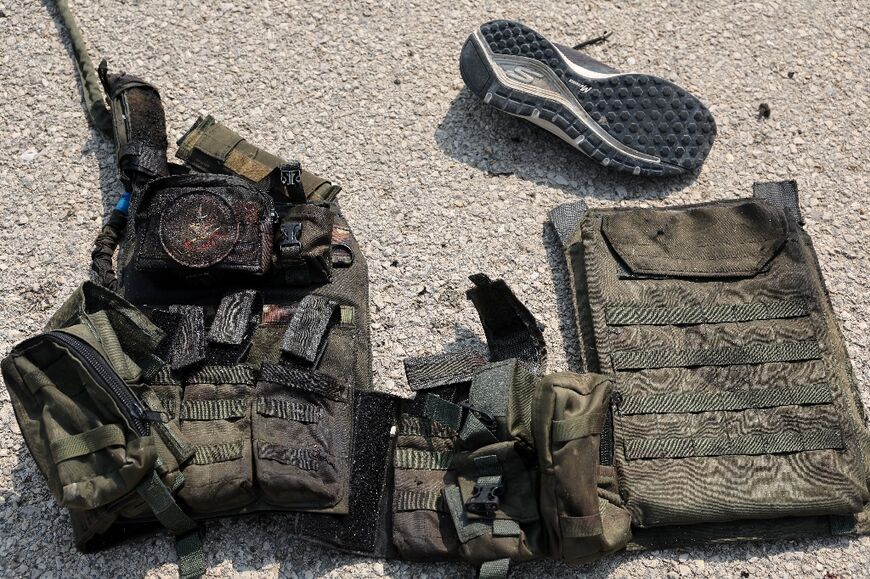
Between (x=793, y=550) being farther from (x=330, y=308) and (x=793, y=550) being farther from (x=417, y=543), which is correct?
(x=330, y=308)

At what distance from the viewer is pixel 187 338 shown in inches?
160

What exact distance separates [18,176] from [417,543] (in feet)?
12.0

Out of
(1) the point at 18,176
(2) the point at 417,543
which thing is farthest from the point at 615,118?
(1) the point at 18,176

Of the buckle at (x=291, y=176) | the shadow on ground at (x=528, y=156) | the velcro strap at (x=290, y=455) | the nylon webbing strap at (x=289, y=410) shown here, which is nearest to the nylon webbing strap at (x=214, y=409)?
the nylon webbing strap at (x=289, y=410)

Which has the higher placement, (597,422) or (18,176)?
(18,176)

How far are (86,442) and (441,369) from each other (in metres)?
1.79

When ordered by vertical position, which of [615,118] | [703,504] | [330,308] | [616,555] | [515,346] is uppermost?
[615,118]

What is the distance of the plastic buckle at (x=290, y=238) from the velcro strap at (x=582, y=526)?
6.67 feet

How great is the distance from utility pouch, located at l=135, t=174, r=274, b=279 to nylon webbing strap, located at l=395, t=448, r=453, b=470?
4.21ft

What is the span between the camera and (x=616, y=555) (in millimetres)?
4023

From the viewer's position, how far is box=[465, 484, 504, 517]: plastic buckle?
3.72 metres

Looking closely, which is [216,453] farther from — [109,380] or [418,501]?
[418,501]

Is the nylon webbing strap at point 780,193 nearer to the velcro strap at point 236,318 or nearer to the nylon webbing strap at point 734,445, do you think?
the nylon webbing strap at point 734,445

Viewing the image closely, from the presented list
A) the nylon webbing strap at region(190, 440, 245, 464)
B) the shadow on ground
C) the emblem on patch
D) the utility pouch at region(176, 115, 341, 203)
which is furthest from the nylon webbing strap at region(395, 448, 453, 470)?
the shadow on ground
